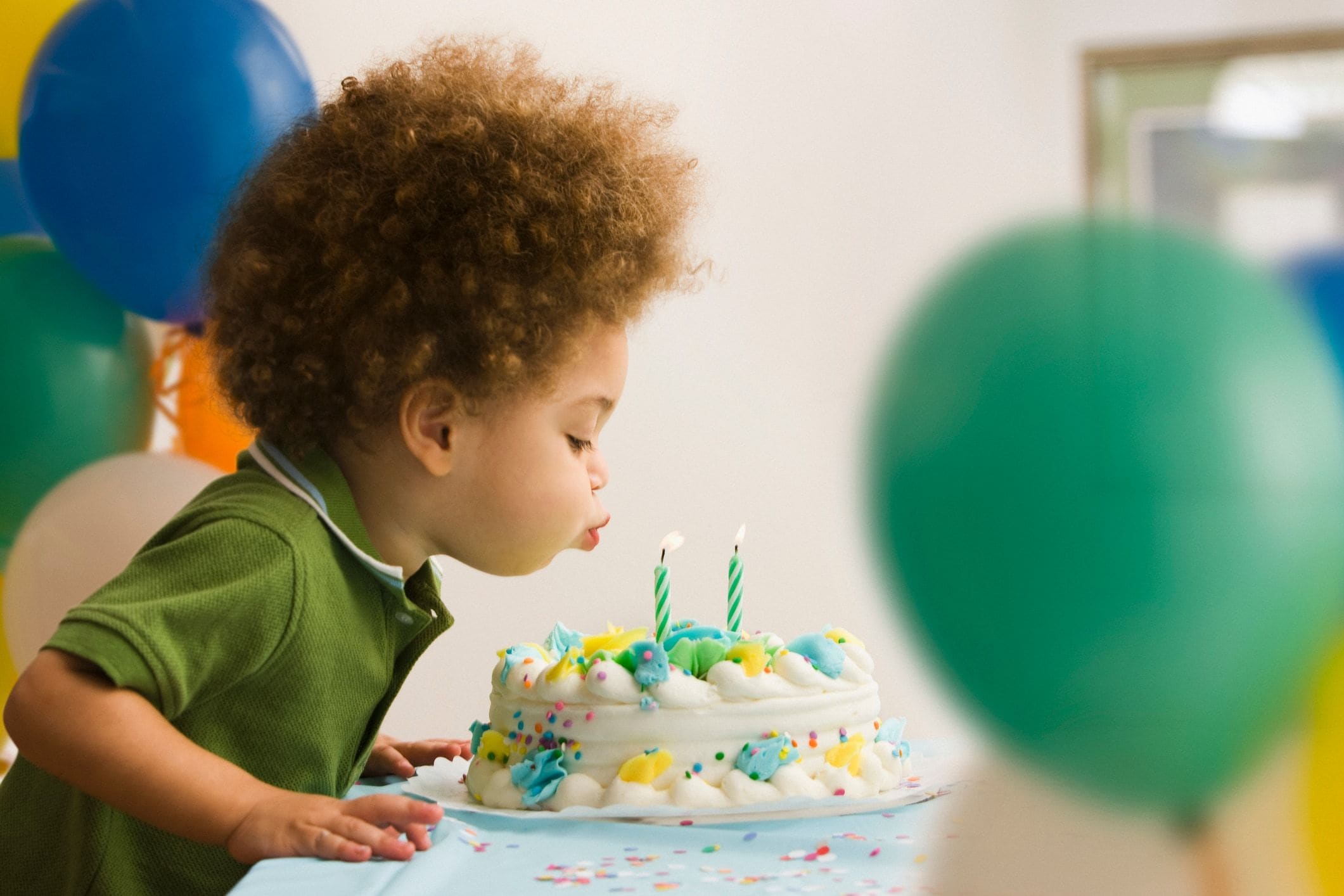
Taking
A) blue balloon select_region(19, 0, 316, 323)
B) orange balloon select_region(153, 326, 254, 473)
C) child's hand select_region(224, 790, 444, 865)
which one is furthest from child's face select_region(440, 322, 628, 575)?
orange balloon select_region(153, 326, 254, 473)

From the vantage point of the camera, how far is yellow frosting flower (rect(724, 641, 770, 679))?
97cm

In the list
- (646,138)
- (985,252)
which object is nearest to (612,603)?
(646,138)

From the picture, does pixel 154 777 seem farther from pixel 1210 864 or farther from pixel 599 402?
pixel 1210 864

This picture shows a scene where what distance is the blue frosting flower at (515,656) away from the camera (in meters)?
1.03

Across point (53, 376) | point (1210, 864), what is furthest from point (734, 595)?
point (53, 376)

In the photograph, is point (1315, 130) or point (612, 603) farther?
point (612, 603)

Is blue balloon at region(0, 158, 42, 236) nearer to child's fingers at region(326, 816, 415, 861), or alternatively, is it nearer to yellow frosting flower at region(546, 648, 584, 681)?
yellow frosting flower at region(546, 648, 584, 681)

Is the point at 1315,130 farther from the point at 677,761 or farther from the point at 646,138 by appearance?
the point at 646,138

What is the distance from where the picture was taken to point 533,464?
1.04 m

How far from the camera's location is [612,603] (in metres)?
2.57

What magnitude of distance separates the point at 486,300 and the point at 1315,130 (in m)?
0.77

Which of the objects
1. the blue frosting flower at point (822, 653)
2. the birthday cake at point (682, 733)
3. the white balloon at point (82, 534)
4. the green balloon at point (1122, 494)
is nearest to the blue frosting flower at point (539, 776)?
the birthday cake at point (682, 733)

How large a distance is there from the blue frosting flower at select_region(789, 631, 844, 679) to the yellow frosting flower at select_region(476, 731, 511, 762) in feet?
→ 0.82

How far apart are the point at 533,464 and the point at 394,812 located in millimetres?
354
